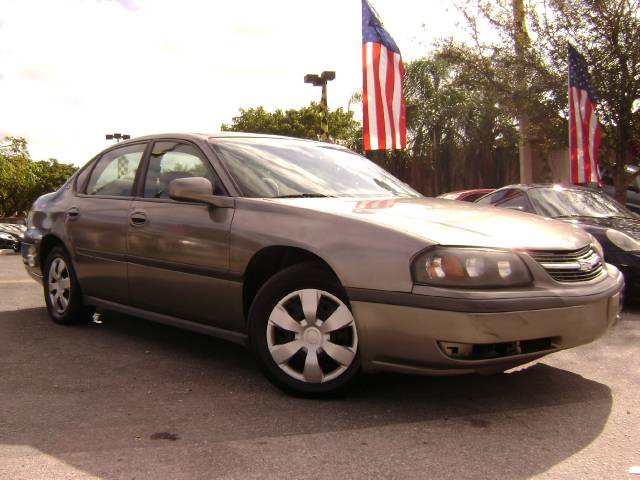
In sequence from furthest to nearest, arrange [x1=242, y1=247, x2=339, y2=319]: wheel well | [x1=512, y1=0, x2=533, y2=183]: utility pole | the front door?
[x1=512, y1=0, x2=533, y2=183]: utility pole, the front door, [x1=242, y1=247, x2=339, y2=319]: wheel well

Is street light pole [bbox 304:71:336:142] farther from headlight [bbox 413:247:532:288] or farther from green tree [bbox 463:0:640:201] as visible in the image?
headlight [bbox 413:247:532:288]

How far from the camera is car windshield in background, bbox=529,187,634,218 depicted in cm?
658

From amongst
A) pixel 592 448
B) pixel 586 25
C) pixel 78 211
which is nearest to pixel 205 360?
pixel 78 211

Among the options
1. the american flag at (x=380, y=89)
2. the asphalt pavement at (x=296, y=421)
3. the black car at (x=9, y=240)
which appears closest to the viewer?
the asphalt pavement at (x=296, y=421)

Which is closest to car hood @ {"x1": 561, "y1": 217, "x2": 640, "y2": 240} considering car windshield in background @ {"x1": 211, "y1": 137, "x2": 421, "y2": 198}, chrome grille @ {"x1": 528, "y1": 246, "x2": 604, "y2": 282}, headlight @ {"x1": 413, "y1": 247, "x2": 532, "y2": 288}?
car windshield in background @ {"x1": 211, "y1": 137, "x2": 421, "y2": 198}

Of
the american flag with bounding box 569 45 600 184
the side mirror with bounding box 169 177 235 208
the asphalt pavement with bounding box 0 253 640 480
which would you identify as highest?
the american flag with bounding box 569 45 600 184

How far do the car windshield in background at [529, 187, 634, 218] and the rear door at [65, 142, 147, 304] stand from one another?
4005 mm

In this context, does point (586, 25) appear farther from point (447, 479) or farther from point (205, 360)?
point (447, 479)

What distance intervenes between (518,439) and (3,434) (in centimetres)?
224

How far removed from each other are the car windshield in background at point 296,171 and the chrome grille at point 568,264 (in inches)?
49.7

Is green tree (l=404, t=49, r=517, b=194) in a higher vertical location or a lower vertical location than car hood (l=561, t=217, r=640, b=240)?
higher

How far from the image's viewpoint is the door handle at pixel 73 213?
502 centimetres

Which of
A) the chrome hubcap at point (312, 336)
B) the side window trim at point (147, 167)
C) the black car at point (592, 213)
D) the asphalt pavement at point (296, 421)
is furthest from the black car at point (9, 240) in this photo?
the chrome hubcap at point (312, 336)

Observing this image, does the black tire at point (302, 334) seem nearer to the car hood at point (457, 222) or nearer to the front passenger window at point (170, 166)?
the car hood at point (457, 222)
